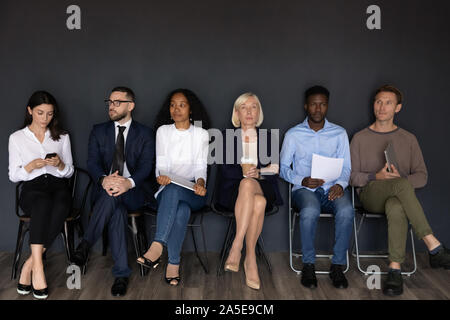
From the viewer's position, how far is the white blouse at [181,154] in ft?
13.0

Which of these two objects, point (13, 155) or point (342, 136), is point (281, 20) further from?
point (13, 155)

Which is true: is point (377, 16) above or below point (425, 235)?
above

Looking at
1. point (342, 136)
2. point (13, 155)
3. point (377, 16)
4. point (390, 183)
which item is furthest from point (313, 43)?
point (13, 155)

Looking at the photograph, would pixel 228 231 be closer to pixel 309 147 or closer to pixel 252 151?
pixel 252 151

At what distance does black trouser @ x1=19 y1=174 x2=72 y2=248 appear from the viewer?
331 cm

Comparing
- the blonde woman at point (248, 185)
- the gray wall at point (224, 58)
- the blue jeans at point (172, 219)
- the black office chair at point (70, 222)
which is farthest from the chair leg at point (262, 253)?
the black office chair at point (70, 222)

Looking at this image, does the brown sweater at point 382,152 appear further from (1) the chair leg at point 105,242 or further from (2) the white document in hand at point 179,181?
(1) the chair leg at point 105,242

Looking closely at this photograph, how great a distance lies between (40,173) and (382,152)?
317cm

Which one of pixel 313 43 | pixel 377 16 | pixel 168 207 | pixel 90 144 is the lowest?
pixel 168 207

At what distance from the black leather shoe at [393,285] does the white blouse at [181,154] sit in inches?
71.1

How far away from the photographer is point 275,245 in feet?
14.6

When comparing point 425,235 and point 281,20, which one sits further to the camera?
point 281,20

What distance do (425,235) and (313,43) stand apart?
7.00 feet

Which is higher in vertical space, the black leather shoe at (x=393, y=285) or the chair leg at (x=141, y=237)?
the chair leg at (x=141, y=237)
